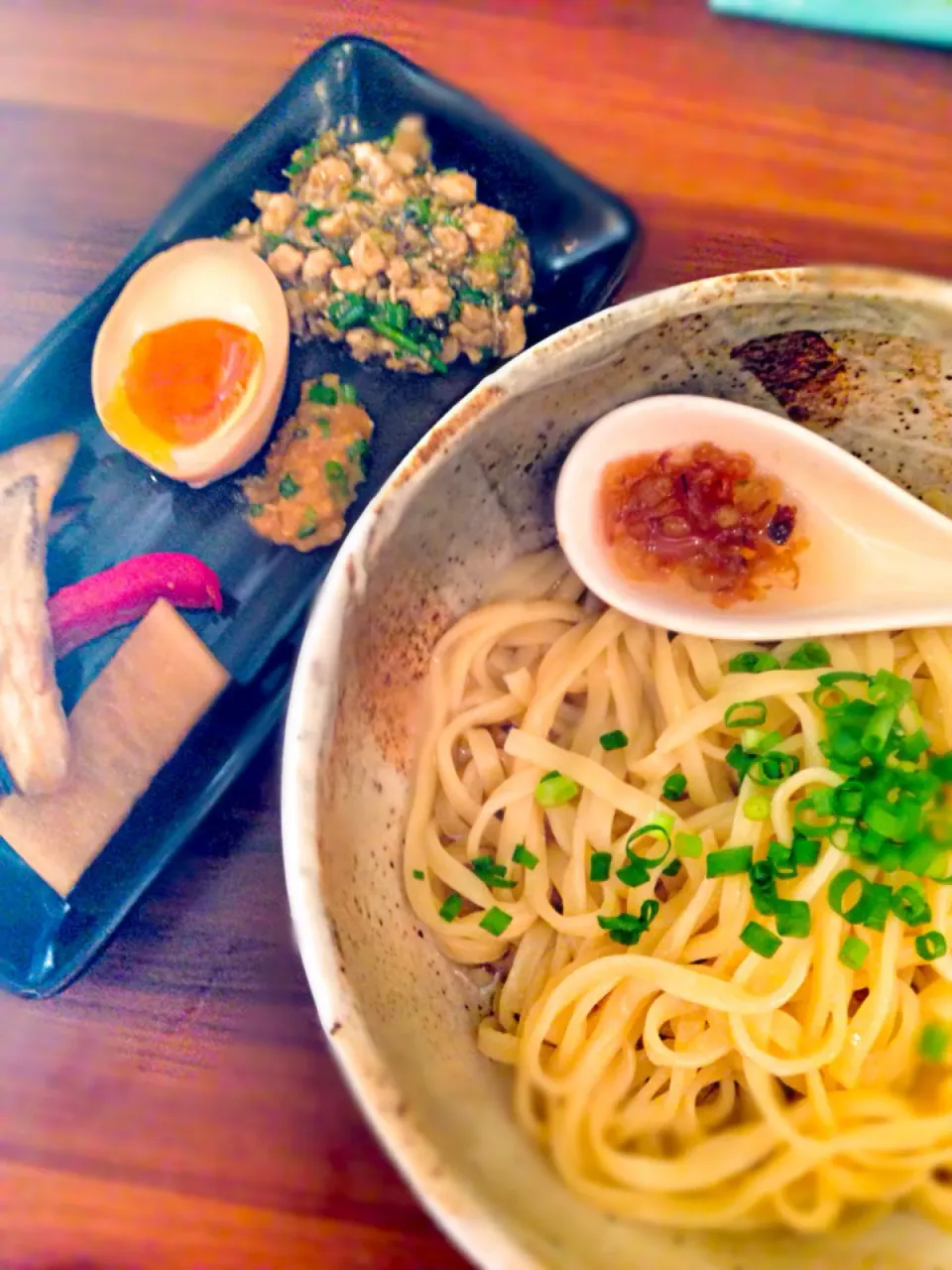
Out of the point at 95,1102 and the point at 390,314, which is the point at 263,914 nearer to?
the point at 95,1102

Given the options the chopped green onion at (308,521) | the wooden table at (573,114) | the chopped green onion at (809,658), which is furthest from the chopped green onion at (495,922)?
the wooden table at (573,114)

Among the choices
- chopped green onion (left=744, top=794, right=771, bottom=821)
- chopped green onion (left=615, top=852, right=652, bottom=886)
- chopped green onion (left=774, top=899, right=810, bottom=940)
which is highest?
chopped green onion (left=744, top=794, right=771, bottom=821)

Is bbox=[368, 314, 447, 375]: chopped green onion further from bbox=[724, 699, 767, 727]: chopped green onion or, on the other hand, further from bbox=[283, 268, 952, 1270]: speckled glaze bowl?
bbox=[724, 699, 767, 727]: chopped green onion

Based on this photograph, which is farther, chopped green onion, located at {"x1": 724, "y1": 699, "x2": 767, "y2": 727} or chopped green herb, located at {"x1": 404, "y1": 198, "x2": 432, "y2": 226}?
chopped green herb, located at {"x1": 404, "y1": 198, "x2": 432, "y2": 226}

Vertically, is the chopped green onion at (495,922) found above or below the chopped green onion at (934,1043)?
above

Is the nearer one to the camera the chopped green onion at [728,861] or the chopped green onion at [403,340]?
the chopped green onion at [728,861]

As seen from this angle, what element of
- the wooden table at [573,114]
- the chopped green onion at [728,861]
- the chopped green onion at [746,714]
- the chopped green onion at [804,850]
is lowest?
the chopped green onion at [728,861]

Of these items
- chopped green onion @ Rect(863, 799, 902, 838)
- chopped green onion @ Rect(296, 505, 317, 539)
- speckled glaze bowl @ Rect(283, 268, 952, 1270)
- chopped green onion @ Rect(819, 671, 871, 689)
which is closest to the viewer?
speckled glaze bowl @ Rect(283, 268, 952, 1270)

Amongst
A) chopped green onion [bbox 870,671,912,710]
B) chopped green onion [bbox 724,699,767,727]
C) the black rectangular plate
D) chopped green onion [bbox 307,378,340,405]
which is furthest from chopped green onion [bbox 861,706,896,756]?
chopped green onion [bbox 307,378,340,405]

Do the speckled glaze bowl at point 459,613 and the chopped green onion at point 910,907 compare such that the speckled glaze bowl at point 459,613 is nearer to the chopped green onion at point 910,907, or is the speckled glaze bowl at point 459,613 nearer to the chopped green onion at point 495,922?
the chopped green onion at point 495,922
